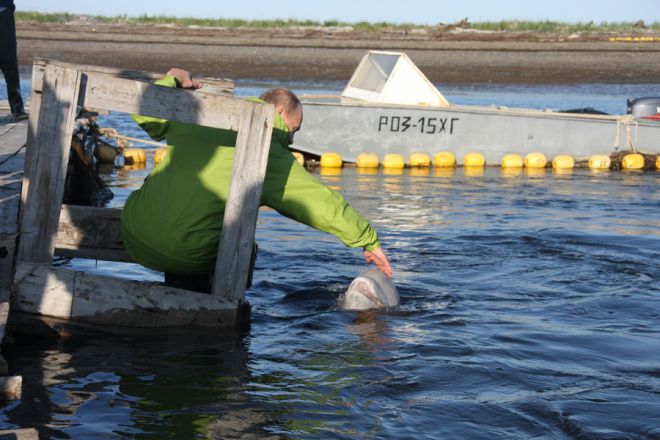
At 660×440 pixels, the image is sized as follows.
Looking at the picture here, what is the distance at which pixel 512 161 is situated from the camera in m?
18.0

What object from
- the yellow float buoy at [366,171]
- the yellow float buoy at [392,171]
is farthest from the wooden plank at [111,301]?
the yellow float buoy at [392,171]

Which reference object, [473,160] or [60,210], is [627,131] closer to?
[473,160]

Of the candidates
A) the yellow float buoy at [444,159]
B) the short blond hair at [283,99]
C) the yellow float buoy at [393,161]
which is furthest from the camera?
the yellow float buoy at [444,159]

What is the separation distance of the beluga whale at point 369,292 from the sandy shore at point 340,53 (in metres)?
33.4

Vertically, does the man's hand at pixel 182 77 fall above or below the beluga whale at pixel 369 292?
above

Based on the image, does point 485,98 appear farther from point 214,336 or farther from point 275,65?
point 214,336

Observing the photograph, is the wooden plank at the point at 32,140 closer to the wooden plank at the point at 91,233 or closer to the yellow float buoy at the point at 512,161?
the wooden plank at the point at 91,233

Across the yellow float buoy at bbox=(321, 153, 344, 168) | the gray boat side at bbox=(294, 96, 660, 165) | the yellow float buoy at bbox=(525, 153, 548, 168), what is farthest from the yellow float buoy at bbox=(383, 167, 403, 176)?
the yellow float buoy at bbox=(525, 153, 548, 168)

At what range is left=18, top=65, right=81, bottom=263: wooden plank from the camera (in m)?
6.44

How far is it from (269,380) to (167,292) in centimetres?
96

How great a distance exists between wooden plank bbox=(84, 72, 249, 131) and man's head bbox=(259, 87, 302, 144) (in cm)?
40

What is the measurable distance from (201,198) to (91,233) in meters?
1.53

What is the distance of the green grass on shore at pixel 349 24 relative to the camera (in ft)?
209

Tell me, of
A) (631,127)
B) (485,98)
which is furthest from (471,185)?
(485,98)
